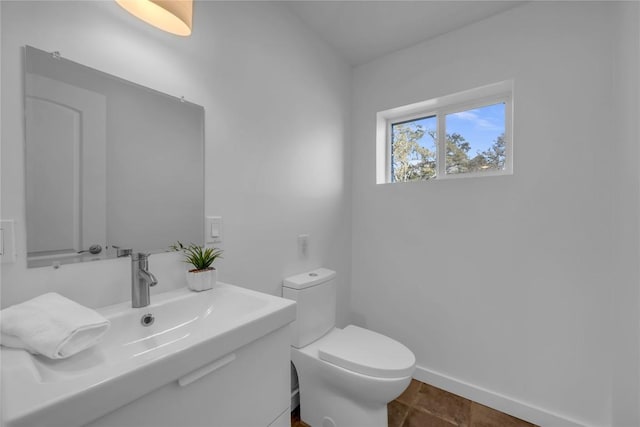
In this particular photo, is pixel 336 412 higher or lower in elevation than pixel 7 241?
lower

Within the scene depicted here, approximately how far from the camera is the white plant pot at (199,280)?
43.7 inches

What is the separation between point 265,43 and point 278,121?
42 cm

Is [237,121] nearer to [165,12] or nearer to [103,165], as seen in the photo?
[165,12]

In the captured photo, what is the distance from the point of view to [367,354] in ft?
4.62

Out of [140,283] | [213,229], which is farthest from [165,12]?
[140,283]

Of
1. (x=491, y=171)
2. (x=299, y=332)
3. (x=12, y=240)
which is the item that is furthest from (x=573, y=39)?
(x=12, y=240)

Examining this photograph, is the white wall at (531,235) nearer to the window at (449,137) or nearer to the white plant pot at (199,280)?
the window at (449,137)

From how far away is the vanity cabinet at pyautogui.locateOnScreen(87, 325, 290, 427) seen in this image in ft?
2.01

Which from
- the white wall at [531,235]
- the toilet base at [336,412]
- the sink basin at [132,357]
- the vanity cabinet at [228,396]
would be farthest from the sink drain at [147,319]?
the white wall at [531,235]

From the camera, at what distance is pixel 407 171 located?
7.36ft

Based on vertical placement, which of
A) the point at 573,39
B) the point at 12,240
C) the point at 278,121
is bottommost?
the point at 12,240

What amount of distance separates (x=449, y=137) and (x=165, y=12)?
6.04 ft

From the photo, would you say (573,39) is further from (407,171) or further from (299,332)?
(299,332)

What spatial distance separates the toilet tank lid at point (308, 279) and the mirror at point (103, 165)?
0.60m
